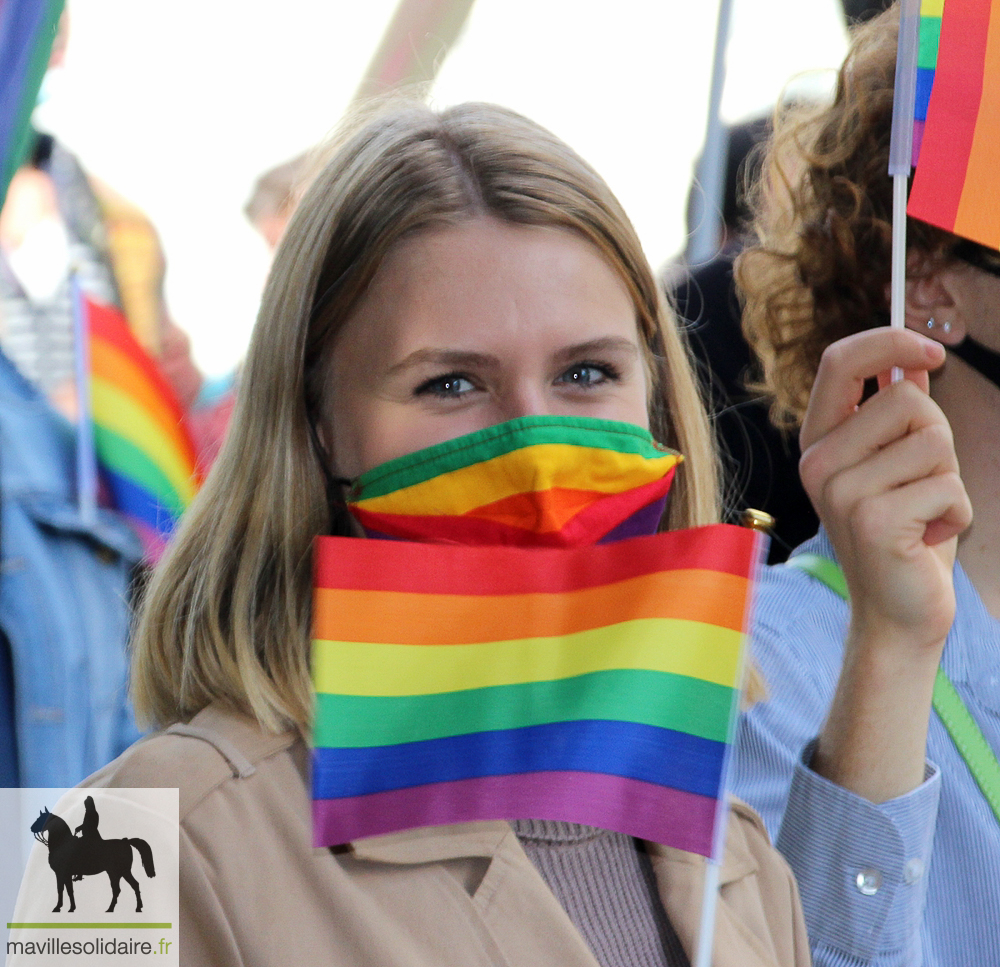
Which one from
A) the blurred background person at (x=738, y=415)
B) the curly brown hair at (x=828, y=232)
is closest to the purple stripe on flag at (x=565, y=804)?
the curly brown hair at (x=828, y=232)

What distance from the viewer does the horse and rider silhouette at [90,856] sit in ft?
3.65

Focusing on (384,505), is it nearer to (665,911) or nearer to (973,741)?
(665,911)

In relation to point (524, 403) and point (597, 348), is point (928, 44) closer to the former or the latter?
point (597, 348)

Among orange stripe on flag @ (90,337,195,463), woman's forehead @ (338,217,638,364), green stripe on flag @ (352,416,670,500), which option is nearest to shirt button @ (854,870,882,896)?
green stripe on flag @ (352,416,670,500)

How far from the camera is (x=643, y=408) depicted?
4.72ft

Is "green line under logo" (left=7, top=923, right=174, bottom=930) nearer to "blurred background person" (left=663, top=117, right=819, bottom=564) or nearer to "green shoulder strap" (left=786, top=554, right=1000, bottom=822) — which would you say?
"green shoulder strap" (left=786, top=554, right=1000, bottom=822)

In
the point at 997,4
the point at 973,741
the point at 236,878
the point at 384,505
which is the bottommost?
the point at 973,741

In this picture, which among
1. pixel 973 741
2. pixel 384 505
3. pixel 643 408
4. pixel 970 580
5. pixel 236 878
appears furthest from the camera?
pixel 970 580

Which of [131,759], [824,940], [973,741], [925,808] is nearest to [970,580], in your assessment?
[973,741]

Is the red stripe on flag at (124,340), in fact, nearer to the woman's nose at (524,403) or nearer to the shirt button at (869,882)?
the woman's nose at (524,403)

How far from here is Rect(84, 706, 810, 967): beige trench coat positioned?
3.59ft

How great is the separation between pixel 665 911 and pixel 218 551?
610 millimetres

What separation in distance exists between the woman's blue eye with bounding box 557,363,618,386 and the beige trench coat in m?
0.48

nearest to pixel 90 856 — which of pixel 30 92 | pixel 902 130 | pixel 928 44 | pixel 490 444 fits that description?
pixel 490 444
